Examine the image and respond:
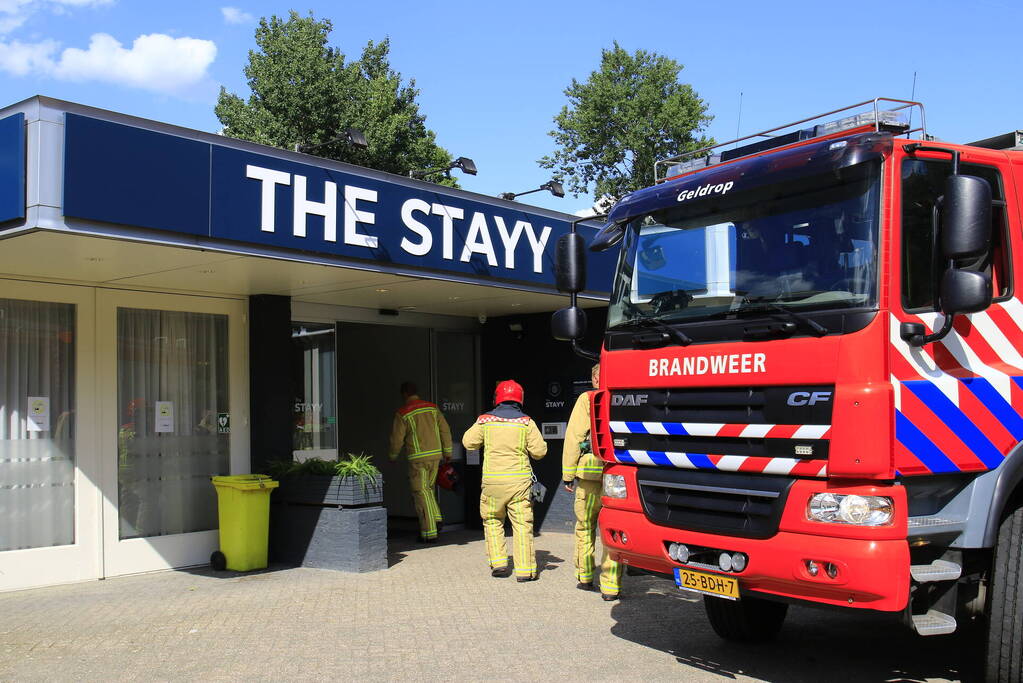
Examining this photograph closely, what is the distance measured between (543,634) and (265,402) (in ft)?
14.9

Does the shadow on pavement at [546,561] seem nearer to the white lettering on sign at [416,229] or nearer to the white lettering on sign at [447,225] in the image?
the white lettering on sign at [447,225]

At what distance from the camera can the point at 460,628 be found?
23.4ft

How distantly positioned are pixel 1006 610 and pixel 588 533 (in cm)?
413

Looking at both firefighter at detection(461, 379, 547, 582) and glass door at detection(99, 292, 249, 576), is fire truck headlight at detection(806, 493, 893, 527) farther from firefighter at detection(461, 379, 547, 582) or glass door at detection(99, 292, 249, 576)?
glass door at detection(99, 292, 249, 576)

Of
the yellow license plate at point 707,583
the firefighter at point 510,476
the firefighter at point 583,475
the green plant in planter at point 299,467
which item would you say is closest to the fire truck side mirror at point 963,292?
the yellow license plate at point 707,583

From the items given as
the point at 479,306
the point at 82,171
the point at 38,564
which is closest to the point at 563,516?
the point at 479,306

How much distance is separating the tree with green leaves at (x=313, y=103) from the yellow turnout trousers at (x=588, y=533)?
773 inches

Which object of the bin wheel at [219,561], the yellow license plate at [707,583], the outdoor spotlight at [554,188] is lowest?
the bin wheel at [219,561]

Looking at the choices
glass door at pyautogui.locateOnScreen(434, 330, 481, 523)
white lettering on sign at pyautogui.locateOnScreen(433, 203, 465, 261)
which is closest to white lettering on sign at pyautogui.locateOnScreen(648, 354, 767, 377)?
white lettering on sign at pyautogui.locateOnScreen(433, 203, 465, 261)

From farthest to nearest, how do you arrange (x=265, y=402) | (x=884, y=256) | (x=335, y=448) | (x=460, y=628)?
(x=335, y=448) → (x=265, y=402) → (x=460, y=628) → (x=884, y=256)

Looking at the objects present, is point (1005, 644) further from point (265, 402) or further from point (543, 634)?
point (265, 402)

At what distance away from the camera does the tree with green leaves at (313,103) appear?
26.8 meters

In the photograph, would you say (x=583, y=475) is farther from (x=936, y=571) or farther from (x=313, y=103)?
(x=313, y=103)

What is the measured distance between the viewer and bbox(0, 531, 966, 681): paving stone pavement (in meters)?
5.96
